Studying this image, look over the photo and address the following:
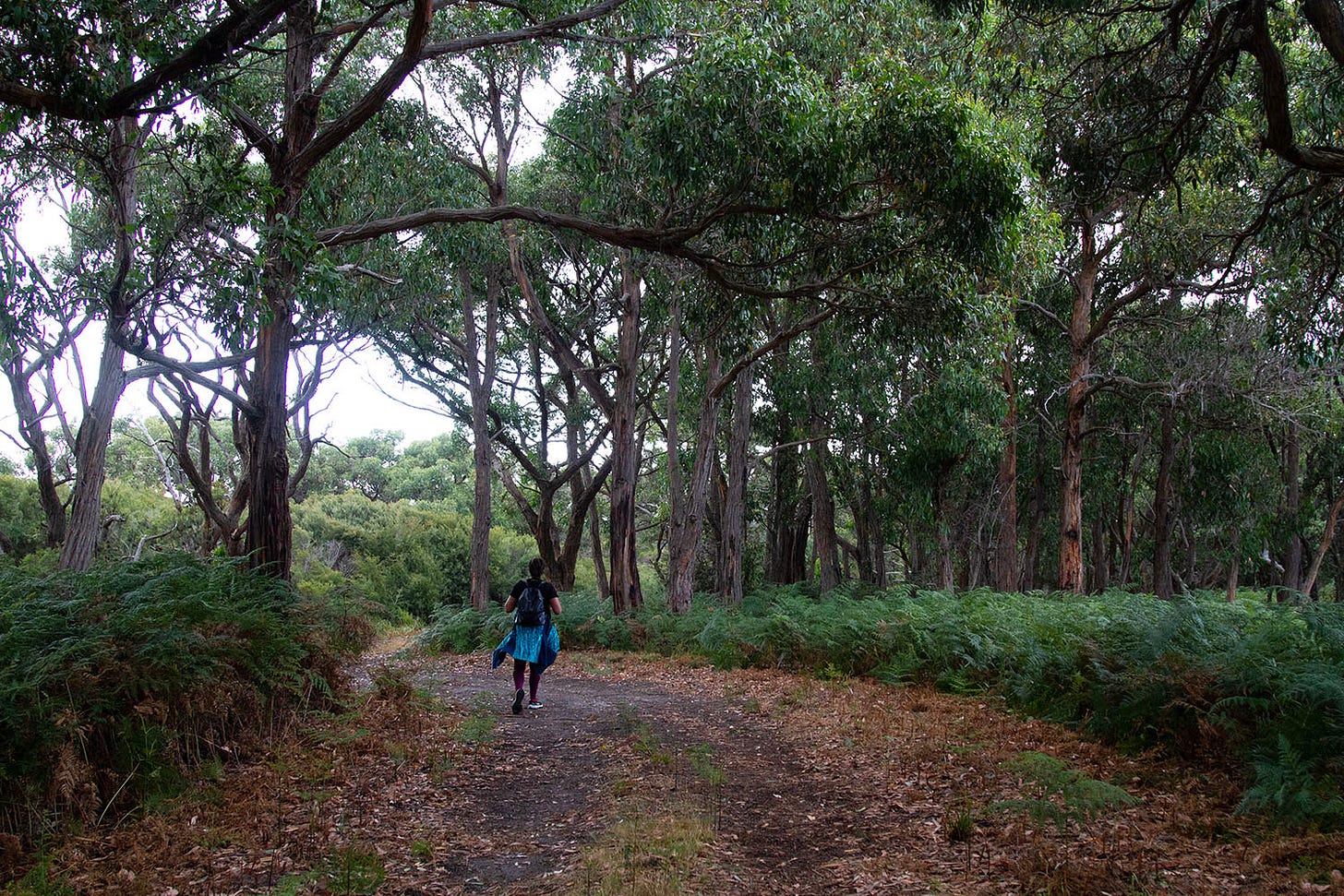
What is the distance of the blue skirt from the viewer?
979 cm

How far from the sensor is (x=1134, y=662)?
768cm

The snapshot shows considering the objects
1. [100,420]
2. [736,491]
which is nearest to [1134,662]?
[736,491]

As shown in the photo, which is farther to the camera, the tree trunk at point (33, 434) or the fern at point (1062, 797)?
the tree trunk at point (33, 434)

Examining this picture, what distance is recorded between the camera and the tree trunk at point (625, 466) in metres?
18.1

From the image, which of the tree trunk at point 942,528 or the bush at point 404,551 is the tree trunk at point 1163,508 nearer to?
the tree trunk at point 942,528

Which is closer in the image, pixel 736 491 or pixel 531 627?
pixel 531 627

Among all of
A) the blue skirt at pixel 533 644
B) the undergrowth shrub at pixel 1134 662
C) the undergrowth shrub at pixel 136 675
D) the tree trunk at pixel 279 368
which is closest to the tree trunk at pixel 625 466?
the undergrowth shrub at pixel 1134 662

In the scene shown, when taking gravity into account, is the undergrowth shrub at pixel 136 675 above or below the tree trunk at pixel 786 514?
below

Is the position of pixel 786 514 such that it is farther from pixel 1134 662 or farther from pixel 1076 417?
pixel 1134 662

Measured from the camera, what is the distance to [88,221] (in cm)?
1712

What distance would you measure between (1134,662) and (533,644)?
19.0 feet

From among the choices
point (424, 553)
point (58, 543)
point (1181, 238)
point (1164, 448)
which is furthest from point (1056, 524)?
point (58, 543)

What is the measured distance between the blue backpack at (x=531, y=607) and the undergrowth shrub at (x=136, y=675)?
206cm

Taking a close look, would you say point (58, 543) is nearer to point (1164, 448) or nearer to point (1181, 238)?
point (1181, 238)
